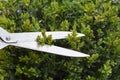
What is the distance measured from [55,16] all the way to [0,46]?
1.30 ft

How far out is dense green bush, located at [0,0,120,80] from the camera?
6.22ft

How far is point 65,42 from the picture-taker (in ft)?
6.37

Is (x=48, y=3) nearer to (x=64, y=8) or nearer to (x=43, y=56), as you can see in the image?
(x=64, y=8)

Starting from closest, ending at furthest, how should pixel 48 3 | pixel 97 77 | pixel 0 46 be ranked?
pixel 0 46 < pixel 97 77 < pixel 48 3

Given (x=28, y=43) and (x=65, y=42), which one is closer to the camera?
(x=28, y=43)

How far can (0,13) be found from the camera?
6.89 ft

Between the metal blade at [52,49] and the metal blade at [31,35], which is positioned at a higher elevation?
the metal blade at [31,35]

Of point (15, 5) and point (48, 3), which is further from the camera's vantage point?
point (48, 3)

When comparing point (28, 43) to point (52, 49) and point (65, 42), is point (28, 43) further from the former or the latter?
point (65, 42)

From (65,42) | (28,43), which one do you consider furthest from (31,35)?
(65,42)

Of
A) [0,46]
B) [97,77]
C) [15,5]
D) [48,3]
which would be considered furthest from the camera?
[48,3]

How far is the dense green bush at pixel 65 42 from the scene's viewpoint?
6.22ft

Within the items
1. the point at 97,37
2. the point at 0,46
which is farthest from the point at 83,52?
the point at 0,46

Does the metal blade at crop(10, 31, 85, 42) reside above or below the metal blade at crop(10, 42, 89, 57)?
above
